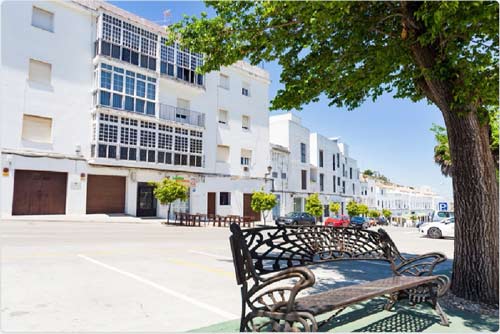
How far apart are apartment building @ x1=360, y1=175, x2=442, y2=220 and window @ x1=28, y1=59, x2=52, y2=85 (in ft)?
160

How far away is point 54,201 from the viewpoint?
20547 mm

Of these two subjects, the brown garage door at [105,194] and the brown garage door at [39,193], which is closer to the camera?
the brown garage door at [39,193]

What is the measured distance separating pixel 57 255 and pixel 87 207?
1469 centimetres

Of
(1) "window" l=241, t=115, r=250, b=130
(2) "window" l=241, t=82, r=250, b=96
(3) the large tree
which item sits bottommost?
(3) the large tree

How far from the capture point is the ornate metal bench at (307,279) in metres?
3.13

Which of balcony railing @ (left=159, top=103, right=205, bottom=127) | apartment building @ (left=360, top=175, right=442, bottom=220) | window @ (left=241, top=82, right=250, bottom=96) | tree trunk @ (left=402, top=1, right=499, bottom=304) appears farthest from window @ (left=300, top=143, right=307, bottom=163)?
tree trunk @ (left=402, top=1, right=499, bottom=304)

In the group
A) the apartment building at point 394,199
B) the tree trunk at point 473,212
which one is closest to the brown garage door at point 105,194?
the tree trunk at point 473,212

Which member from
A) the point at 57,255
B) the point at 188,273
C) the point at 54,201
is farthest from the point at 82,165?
the point at 188,273

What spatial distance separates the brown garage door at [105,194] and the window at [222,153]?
8.69 metres

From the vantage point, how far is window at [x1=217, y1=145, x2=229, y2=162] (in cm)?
2969

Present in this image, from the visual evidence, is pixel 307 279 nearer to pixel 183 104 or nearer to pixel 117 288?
pixel 117 288

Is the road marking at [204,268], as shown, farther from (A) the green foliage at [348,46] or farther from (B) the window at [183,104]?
(B) the window at [183,104]

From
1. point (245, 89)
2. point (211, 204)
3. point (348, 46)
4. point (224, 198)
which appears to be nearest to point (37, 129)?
point (211, 204)

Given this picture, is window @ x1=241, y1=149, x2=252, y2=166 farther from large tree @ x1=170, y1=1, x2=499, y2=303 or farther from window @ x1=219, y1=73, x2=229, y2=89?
large tree @ x1=170, y1=1, x2=499, y2=303
